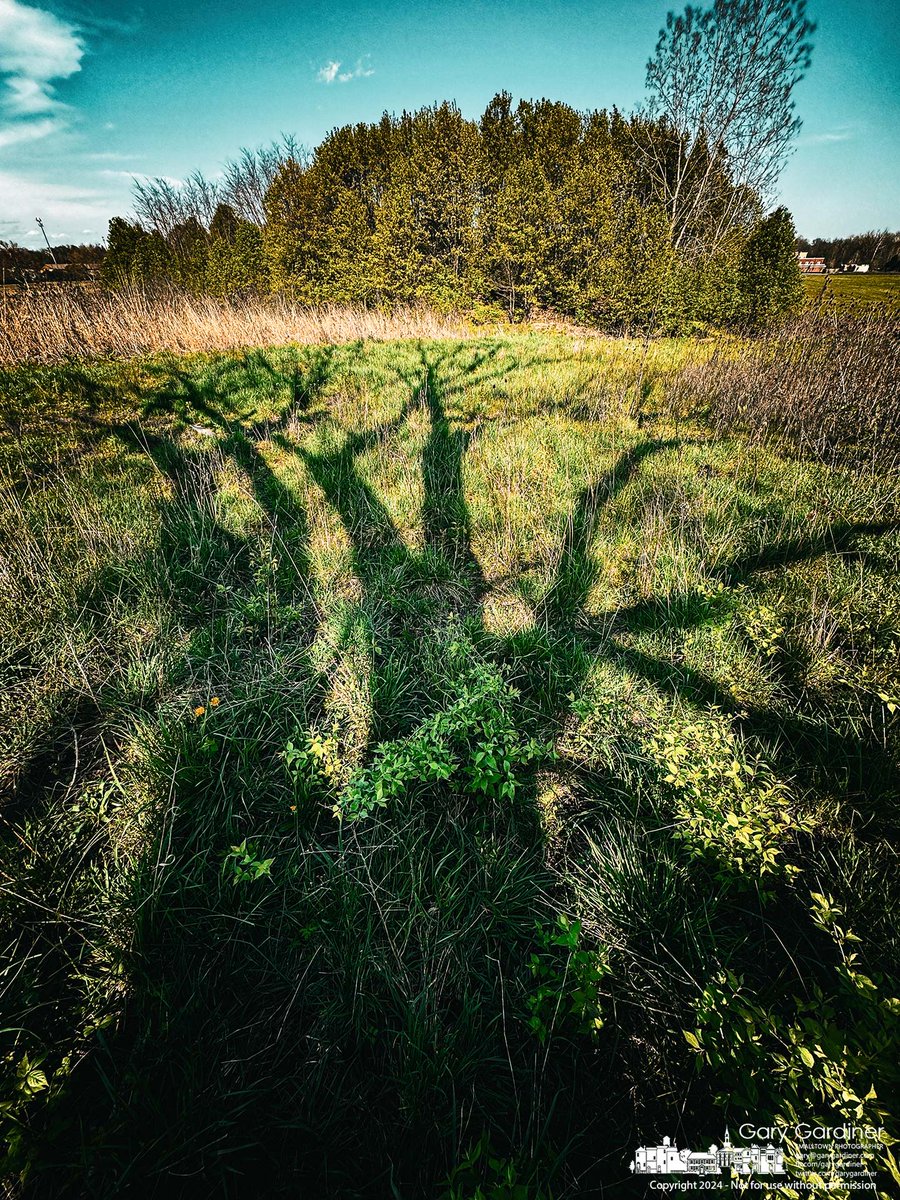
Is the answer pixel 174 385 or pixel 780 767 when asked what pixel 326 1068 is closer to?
pixel 780 767

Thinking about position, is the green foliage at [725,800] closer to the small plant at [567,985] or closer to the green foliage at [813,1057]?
the green foliage at [813,1057]

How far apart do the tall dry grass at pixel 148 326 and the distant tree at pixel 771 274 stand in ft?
25.3

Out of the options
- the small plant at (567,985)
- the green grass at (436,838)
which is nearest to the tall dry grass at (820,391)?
the green grass at (436,838)

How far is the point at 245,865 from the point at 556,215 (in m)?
16.6

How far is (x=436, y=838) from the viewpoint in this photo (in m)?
1.75

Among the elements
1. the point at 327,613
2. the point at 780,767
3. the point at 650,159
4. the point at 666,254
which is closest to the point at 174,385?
the point at 327,613

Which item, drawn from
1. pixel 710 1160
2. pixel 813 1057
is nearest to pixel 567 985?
pixel 710 1160

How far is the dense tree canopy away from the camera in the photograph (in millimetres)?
11586

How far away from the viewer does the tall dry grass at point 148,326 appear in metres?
8.16

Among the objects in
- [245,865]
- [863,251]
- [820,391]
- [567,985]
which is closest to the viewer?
[567,985]

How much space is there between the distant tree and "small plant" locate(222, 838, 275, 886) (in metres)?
15.6

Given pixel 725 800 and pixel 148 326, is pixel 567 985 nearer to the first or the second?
pixel 725 800

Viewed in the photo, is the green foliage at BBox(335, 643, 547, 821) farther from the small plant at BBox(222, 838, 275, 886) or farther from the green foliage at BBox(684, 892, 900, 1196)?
the green foliage at BBox(684, 892, 900, 1196)

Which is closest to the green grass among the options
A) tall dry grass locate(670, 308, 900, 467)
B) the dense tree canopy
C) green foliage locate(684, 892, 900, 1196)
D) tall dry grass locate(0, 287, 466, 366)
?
green foliage locate(684, 892, 900, 1196)
